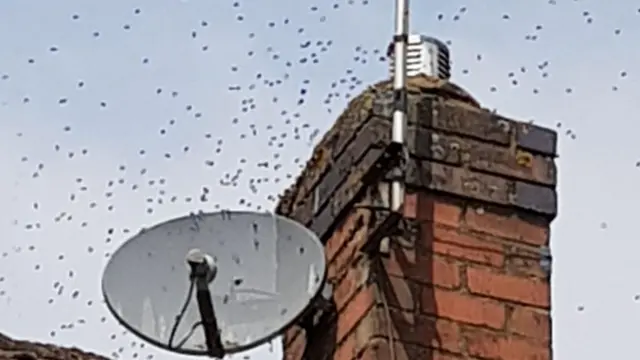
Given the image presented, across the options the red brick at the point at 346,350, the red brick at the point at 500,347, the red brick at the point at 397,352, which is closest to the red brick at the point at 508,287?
the red brick at the point at 500,347

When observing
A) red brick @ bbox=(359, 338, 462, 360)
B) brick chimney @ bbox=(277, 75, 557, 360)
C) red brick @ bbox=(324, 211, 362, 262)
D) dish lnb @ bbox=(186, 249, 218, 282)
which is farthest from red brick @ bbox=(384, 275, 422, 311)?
dish lnb @ bbox=(186, 249, 218, 282)

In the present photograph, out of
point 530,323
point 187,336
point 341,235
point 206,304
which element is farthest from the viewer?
point 341,235

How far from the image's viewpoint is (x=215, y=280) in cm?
479

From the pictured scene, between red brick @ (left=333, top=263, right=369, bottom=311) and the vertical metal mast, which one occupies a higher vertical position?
the vertical metal mast

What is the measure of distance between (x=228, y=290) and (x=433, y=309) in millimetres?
504

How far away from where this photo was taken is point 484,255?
16.3 feet

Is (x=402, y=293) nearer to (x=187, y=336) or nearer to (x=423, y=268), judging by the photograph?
(x=423, y=268)

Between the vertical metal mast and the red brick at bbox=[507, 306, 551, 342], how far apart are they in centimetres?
40

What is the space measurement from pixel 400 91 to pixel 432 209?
0.32 m

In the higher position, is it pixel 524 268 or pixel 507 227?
pixel 507 227

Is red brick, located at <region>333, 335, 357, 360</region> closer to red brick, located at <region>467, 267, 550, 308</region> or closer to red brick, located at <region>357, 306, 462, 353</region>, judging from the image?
red brick, located at <region>357, 306, 462, 353</region>

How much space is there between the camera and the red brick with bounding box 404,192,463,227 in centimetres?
499

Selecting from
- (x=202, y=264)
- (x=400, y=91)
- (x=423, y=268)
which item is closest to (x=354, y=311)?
(x=423, y=268)

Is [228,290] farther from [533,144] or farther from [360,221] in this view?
[533,144]
